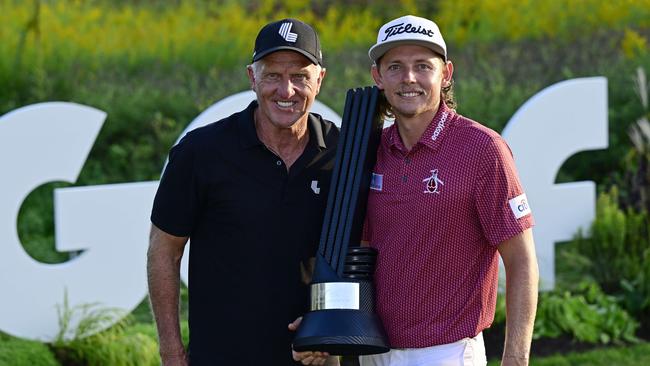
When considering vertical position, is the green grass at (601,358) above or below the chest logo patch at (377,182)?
below

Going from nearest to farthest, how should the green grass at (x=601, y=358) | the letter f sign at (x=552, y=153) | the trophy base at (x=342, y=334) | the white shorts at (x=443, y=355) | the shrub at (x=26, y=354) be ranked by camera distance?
the trophy base at (x=342, y=334), the white shorts at (x=443, y=355), the shrub at (x=26, y=354), the green grass at (x=601, y=358), the letter f sign at (x=552, y=153)

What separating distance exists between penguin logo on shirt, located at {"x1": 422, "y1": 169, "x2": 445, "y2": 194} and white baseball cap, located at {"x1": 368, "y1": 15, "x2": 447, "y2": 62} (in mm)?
437

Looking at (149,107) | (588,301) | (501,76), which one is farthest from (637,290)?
(149,107)

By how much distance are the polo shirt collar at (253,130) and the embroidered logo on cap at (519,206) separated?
2.59 ft

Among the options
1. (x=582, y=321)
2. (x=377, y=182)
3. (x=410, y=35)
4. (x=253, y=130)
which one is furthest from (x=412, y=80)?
(x=582, y=321)

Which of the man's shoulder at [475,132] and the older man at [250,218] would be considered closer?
the man's shoulder at [475,132]

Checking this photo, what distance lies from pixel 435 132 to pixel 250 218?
2.36 ft

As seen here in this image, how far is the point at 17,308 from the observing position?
6891 mm

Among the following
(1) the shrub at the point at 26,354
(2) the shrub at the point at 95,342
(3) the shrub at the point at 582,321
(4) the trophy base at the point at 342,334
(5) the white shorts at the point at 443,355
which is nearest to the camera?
(4) the trophy base at the point at 342,334

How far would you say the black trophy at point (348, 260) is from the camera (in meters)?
3.98

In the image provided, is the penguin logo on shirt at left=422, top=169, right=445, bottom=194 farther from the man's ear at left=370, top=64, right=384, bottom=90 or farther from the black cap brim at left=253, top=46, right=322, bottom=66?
the black cap brim at left=253, top=46, right=322, bottom=66

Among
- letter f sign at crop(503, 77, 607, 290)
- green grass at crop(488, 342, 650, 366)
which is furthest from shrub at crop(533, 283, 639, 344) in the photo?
letter f sign at crop(503, 77, 607, 290)

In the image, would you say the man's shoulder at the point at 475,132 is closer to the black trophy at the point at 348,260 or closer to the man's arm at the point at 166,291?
the black trophy at the point at 348,260

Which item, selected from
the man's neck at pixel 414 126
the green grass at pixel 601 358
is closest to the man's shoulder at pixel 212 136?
the man's neck at pixel 414 126
